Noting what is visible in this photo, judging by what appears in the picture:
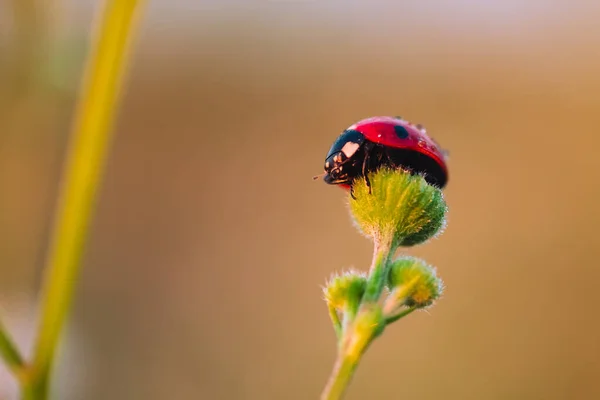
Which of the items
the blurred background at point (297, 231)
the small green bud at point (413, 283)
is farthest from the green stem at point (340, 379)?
the blurred background at point (297, 231)

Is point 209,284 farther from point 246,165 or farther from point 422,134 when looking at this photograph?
point 422,134

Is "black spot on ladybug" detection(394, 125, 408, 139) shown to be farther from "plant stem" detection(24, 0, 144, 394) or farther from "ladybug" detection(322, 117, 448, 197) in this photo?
"plant stem" detection(24, 0, 144, 394)

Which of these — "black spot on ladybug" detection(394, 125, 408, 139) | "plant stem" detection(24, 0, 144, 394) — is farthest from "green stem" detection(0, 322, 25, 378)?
"black spot on ladybug" detection(394, 125, 408, 139)

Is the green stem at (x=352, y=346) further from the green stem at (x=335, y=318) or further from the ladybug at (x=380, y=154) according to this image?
the ladybug at (x=380, y=154)

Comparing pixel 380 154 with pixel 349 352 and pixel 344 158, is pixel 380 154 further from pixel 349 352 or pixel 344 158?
pixel 349 352

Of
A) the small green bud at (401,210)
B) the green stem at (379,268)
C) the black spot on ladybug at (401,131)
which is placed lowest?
the green stem at (379,268)
